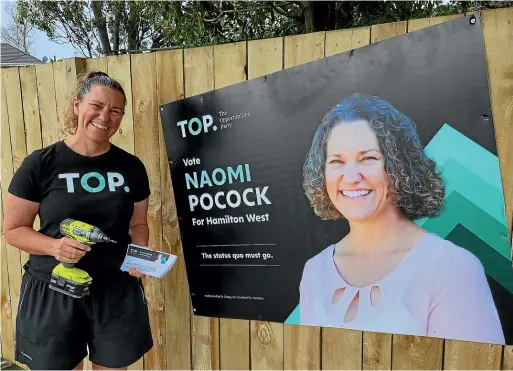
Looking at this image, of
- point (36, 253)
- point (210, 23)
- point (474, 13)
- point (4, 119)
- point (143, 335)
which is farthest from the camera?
point (210, 23)

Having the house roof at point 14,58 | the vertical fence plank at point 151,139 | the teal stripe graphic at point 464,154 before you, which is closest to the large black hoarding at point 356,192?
the teal stripe graphic at point 464,154

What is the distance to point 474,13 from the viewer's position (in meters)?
1.55

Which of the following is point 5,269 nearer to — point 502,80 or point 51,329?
point 51,329

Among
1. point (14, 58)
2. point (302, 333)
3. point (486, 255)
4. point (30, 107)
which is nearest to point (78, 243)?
point (302, 333)

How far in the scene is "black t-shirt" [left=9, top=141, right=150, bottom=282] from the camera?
5.94 feet

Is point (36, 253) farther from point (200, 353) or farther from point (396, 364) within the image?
point (396, 364)

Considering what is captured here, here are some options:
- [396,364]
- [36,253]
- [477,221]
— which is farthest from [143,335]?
[477,221]

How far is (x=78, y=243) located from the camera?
174 centimetres

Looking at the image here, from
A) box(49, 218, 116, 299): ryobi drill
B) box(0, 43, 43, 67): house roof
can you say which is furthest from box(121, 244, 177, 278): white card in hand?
box(0, 43, 43, 67): house roof

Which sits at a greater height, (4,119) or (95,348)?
(4,119)

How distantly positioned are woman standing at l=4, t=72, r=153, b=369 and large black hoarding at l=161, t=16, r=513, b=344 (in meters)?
0.41

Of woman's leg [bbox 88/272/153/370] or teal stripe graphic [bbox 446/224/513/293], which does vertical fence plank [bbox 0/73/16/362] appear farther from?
teal stripe graphic [bbox 446/224/513/293]

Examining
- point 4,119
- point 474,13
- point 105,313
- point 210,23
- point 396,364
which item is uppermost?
point 210,23

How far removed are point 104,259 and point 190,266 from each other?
515 mm
